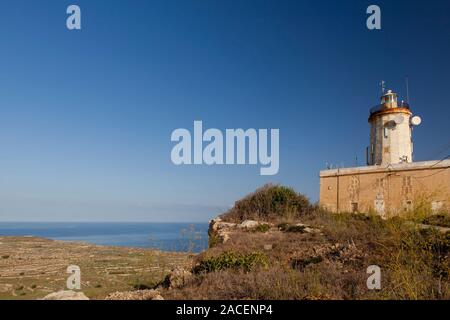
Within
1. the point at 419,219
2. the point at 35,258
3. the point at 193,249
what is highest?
the point at 419,219

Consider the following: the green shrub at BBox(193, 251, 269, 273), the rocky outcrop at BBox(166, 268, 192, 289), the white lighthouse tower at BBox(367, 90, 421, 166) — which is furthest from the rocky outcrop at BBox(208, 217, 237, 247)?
the white lighthouse tower at BBox(367, 90, 421, 166)

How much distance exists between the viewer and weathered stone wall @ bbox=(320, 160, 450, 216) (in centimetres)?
1506

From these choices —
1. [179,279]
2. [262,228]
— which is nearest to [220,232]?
[262,228]

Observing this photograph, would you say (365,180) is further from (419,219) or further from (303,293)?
(303,293)

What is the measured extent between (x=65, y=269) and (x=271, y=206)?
14.7 meters

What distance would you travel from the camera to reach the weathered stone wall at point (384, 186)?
49.4 feet

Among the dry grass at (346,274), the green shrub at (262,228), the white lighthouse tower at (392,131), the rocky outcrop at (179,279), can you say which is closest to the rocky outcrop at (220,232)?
the green shrub at (262,228)

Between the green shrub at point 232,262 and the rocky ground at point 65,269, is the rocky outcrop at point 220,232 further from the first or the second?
the green shrub at point 232,262

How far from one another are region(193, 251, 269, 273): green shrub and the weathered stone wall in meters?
9.57

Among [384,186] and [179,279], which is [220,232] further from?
[384,186]
